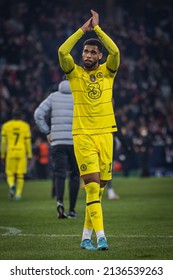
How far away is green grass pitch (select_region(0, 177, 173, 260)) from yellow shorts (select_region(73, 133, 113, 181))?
0.92m

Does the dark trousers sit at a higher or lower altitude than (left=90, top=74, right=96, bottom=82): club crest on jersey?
lower

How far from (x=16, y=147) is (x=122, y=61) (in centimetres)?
1530

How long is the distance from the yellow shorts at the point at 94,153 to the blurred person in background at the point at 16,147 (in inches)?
416

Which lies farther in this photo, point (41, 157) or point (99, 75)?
point (41, 157)

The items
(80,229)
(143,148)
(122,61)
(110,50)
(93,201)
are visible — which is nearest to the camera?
(93,201)

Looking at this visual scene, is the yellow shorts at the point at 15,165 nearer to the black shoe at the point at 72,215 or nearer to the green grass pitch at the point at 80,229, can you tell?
the green grass pitch at the point at 80,229

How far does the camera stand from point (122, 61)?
35.7 m

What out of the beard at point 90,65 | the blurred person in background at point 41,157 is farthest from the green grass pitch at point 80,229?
the blurred person in background at point 41,157

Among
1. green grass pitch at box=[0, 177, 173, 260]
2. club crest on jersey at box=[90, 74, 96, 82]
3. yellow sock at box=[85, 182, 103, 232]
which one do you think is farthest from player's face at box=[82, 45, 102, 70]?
green grass pitch at box=[0, 177, 173, 260]

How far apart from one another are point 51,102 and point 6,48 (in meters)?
19.3

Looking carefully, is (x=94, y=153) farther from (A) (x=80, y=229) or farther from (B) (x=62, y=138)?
(B) (x=62, y=138)

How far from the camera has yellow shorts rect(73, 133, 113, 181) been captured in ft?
32.9

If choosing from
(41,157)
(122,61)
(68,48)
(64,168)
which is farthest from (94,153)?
(122,61)

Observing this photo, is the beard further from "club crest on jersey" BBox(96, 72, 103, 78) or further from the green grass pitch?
the green grass pitch
